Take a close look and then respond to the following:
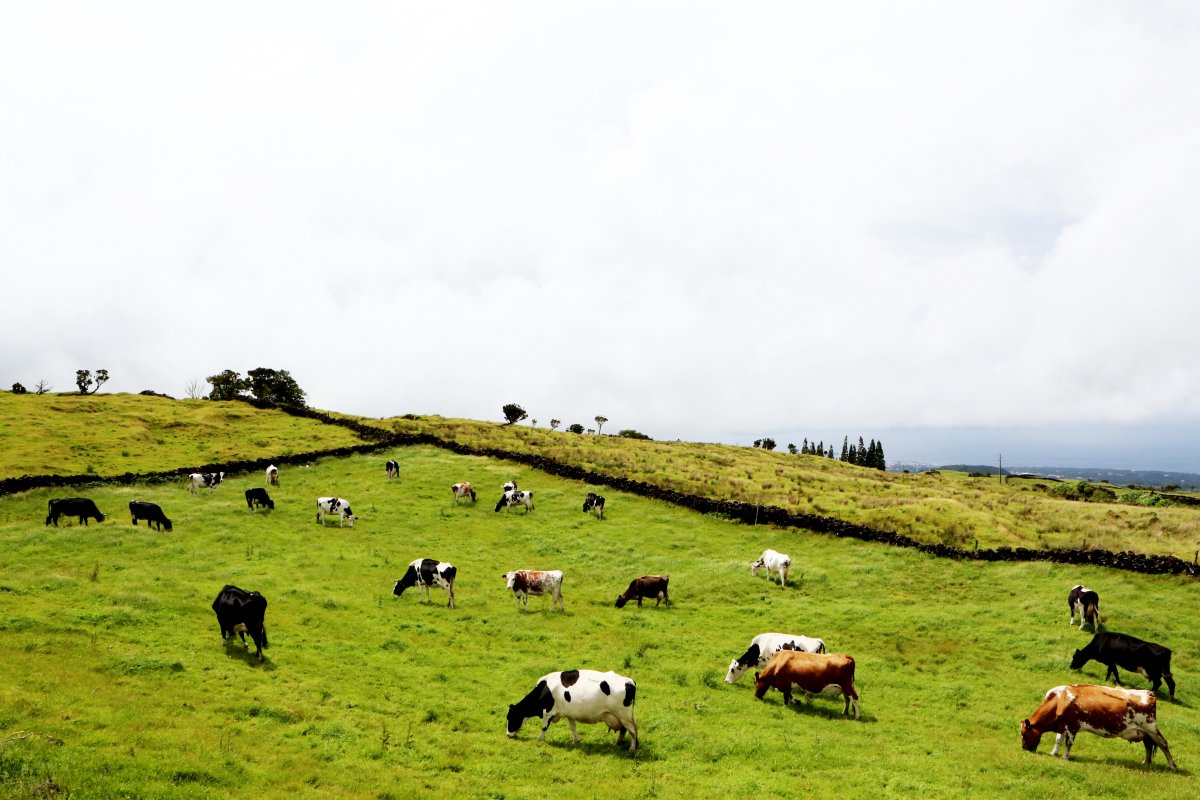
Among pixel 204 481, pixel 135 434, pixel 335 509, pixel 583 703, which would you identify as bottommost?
pixel 583 703

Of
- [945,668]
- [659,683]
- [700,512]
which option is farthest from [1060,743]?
[700,512]

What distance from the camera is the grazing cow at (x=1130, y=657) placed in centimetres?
2273

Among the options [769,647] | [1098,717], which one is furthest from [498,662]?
[1098,717]

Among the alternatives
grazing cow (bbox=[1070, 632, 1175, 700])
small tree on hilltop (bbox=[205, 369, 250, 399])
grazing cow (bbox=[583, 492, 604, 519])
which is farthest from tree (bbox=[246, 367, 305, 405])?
Answer: grazing cow (bbox=[1070, 632, 1175, 700])

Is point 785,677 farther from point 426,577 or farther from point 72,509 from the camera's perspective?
point 72,509

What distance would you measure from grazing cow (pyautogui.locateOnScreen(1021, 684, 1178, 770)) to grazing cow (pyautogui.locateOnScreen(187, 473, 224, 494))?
48.9 m

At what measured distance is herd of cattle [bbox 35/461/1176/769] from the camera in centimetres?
1631

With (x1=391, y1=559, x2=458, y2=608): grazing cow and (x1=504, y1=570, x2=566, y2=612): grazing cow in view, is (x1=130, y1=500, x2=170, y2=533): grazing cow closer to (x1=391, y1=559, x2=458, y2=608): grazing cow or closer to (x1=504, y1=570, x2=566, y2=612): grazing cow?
(x1=391, y1=559, x2=458, y2=608): grazing cow

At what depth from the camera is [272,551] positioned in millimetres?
33375

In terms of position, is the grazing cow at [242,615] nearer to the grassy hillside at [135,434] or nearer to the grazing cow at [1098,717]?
the grazing cow at [1098,717]

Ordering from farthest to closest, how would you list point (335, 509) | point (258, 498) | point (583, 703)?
1. point (258, 498)
2. point (335, 509)
3. point (583, 703)

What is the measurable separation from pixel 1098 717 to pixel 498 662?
56.3 feet

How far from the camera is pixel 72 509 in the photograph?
1398 inches

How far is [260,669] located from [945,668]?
24.3 metres
